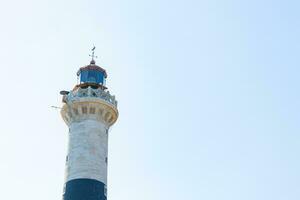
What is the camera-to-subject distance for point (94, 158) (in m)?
48.7

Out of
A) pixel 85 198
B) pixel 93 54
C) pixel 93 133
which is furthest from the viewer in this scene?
pixel 93 54

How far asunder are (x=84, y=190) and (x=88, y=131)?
5497 millimetres

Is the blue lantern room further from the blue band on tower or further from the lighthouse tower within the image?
the blue band on tower

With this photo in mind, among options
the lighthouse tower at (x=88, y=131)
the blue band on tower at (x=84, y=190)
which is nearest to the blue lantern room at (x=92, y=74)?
the lighthouse tower at (x=88, y=131)

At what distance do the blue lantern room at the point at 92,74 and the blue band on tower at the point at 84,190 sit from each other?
433 inches

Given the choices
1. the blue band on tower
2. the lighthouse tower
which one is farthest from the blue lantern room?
the blue band on tower

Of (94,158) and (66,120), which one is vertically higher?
(66,120)

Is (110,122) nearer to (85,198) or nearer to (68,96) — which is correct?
(68,96)

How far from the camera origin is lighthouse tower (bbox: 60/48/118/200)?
1871 inches

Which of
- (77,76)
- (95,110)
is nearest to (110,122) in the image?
(95,110)

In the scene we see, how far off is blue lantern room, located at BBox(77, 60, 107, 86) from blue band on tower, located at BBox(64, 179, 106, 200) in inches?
433

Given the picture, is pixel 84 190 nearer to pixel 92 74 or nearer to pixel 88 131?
pixel 88 131

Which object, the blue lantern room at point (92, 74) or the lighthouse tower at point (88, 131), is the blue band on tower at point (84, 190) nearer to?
the lighthouse tower at point (88, 131)

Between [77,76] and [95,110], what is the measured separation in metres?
5.74
